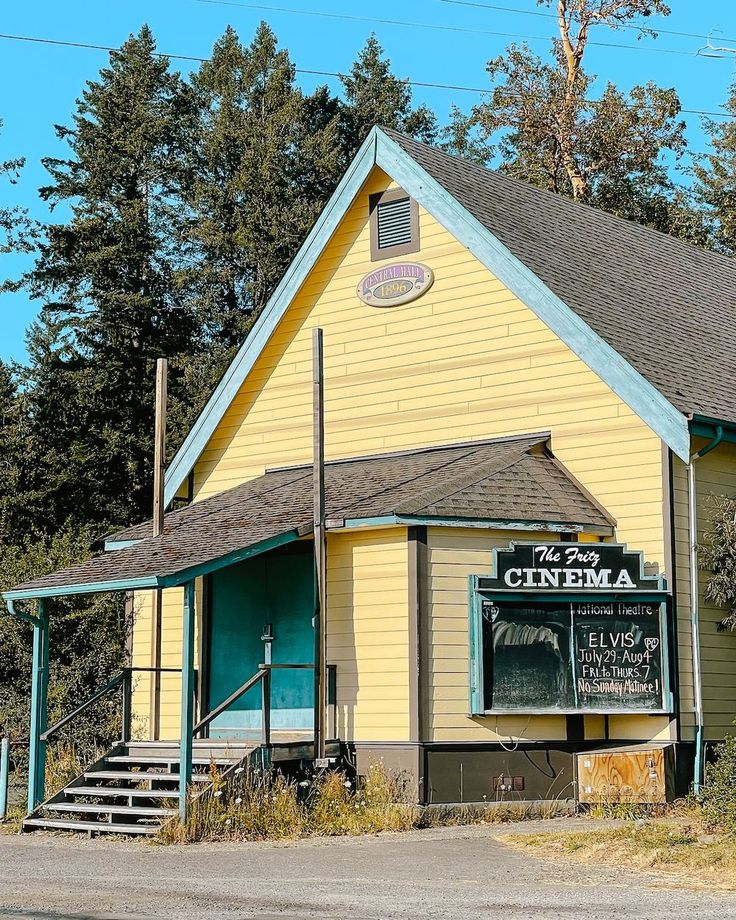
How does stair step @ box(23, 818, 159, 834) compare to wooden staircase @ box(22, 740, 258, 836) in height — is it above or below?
below

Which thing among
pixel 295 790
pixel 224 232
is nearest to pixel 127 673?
pixel 295 790

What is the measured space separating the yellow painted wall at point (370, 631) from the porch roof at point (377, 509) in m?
0.44

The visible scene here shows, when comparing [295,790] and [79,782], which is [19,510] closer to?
[79,782]

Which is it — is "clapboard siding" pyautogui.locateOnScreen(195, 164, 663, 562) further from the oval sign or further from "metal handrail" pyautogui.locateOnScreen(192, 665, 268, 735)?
"metal handrail" pyautogui.locateOnScreen(192, 665, 268, 735)

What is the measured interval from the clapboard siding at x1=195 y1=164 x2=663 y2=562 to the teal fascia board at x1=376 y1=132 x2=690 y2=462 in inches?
8.0

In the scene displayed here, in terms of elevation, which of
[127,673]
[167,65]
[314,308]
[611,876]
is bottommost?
[611,876]

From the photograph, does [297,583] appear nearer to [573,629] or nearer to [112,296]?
[573,629]

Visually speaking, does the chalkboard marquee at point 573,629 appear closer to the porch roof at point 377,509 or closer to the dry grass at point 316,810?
the porch roof at point 377,509

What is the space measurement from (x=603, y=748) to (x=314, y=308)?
8.12 m

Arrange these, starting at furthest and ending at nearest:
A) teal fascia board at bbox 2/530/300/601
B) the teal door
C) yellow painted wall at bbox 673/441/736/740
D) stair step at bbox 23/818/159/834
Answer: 1. the teal door
2. yellow painted wall at bbox 673/441/736/740
3. teal fascia board at bbox 2/530/300/601
4. stair step at bbox 23/818/159/834

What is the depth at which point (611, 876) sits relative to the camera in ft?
38.7

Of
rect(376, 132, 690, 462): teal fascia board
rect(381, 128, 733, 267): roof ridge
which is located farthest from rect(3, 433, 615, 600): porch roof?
rect(381, 128, 733, 267): roof ridge

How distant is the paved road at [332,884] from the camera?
1017cm

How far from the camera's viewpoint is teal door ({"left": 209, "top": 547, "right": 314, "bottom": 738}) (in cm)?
1848
